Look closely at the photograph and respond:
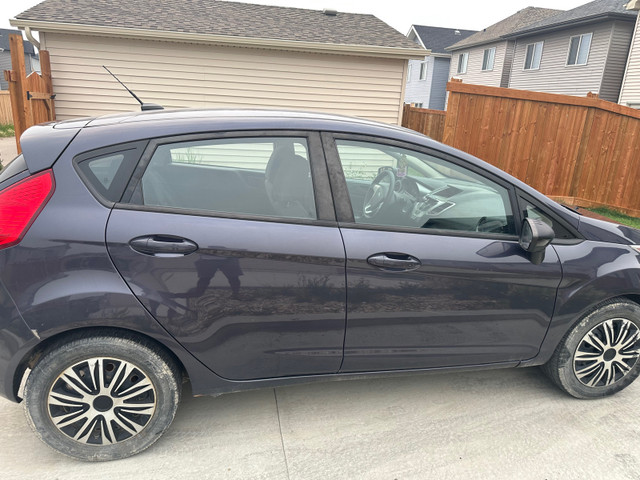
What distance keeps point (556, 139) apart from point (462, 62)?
965 inches

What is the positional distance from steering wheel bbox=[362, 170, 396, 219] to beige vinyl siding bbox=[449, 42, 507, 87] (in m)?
27.0

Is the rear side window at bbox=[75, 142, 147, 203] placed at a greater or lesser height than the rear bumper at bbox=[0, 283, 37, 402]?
greater

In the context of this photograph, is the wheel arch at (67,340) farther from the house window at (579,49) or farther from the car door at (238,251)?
the house window at (579,49)

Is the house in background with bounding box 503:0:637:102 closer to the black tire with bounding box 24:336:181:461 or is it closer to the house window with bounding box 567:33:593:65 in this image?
the house window with bounding box 567:33:593:65

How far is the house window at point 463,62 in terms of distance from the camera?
30.2 m

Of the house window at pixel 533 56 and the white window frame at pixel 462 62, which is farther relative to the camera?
the white window frame at pixel 462 62

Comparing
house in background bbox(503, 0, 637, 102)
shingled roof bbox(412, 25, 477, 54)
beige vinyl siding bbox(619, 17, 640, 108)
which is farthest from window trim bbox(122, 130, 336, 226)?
shingled roof bbox(412, 25, 477, 54)

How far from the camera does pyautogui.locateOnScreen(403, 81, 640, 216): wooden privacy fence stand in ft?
27.2

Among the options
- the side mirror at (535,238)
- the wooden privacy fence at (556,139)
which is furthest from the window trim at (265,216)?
the wooden privacy fence at (556,139)

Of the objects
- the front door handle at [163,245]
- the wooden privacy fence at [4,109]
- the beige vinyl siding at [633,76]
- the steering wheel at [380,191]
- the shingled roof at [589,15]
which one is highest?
the shingled roof at [589,15]

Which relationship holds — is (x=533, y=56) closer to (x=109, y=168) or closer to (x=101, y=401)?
(x=109, y=168)

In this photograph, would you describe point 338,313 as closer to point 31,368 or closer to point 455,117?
point 31,368

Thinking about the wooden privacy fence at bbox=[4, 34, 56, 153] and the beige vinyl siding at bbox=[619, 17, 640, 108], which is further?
the beige vinyl siding at bbox=[619, 17, 640, 108]

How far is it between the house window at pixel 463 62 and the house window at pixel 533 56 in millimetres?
5881
